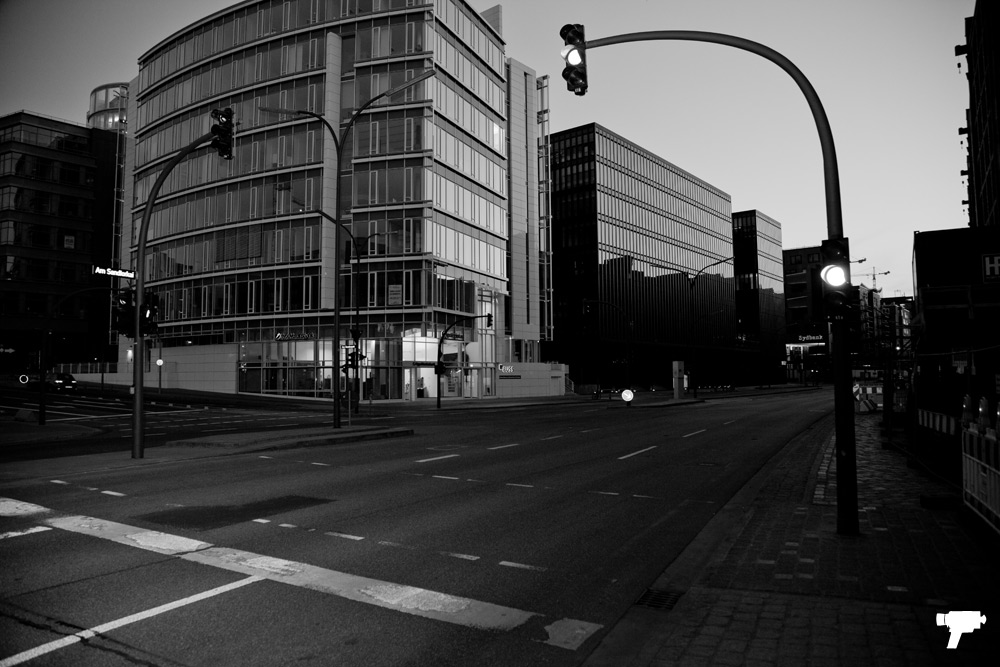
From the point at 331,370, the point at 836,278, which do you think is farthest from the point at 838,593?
the point at 331,370

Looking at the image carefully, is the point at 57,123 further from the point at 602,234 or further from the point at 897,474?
the point at 897,474

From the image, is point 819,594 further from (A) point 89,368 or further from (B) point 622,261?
(B) point 622,261

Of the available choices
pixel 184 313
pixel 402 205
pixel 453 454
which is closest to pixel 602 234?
pixel 402 205

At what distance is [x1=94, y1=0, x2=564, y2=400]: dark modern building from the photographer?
51625mm

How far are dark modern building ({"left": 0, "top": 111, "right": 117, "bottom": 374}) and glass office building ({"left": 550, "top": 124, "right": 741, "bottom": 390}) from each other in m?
55.8

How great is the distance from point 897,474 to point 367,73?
5075 cm

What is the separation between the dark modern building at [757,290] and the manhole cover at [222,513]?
122m

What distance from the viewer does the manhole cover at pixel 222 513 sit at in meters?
8.00

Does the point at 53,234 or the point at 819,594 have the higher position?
the point at 53,234

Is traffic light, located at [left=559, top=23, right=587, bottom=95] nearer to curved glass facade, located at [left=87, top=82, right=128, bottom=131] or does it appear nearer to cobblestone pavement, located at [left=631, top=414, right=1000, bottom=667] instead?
cobblestone pavement, located at [left=631, top=414, right=1000, bottom=667]

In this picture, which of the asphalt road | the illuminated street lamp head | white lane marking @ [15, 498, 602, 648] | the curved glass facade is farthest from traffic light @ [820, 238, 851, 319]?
the curved glass facade

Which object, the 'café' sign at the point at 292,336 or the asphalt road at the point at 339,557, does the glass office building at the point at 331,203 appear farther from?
the asphalt road at the point at 339,557

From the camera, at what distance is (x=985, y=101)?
35375 millimetres

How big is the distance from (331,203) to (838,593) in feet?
171
